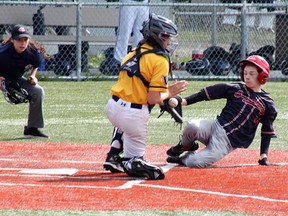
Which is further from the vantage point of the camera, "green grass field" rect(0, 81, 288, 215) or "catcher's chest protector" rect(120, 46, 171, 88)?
"green grass field" rect(0, 81, 288, 215)

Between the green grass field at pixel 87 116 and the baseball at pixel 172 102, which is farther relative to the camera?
the green grass field at pixel 87 116

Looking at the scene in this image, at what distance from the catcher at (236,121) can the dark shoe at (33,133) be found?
2273mm

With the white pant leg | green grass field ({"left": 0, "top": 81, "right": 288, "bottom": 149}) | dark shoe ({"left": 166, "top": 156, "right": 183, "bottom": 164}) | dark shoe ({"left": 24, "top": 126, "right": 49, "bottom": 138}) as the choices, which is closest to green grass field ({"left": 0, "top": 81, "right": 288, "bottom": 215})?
green grass field ({"left": 0, "top": 81, "right": 288, "bottom": 149})

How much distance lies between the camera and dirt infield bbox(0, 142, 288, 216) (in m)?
5.62

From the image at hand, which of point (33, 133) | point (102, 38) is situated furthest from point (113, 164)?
point (102, 38)

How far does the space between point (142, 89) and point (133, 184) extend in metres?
0.81

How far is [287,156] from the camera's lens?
26.9 ft

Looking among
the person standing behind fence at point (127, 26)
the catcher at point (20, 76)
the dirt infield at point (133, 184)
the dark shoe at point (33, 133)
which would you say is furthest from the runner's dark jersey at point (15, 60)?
the person standing behind fence at point (127, 26)

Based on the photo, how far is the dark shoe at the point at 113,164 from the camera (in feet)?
23.7

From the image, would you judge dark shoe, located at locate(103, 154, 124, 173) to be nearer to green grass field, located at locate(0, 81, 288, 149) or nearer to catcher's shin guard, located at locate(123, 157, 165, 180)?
catcher's shin guard, located at locate(123, 157, 165, 180)

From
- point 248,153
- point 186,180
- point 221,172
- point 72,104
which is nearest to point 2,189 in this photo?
point 186,180

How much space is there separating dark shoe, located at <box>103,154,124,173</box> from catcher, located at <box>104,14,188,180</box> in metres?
0.17

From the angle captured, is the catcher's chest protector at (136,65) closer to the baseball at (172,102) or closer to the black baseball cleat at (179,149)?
the baseball at (172,102)

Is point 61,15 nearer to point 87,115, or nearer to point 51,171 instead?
point 87,115
